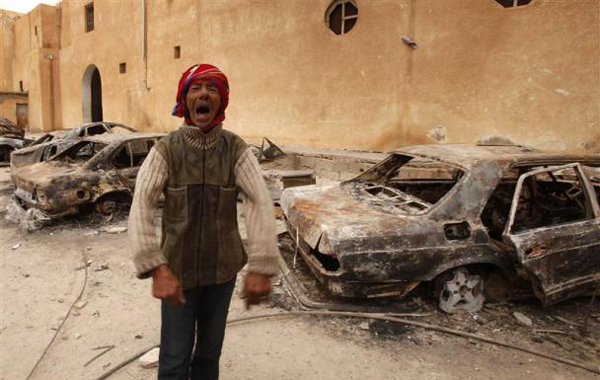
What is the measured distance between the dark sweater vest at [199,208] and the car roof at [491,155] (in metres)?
2.38

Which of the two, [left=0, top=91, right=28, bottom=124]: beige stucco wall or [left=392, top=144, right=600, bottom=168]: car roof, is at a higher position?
[left=0, top=91, right=28, bottom=124]: beige stucco wall

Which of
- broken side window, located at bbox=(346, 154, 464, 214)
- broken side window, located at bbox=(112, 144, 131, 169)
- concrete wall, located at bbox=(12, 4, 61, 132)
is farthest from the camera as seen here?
concrete wall, located at bbox=(12, 4, 61, 132)

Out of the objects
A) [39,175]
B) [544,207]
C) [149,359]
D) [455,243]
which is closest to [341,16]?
[544,207]

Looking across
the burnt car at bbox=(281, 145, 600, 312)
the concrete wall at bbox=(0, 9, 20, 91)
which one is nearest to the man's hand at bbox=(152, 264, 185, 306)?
the burnt car at bbox=(281, 145, 600, 312)

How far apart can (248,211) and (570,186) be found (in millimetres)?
4718

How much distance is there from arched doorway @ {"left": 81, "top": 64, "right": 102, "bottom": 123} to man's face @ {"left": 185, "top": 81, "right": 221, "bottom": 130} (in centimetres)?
2035

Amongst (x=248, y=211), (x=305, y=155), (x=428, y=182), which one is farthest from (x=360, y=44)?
(x=248, y=211)

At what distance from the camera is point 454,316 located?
3.45 metres

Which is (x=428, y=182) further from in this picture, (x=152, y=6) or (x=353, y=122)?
(x=152, y=6)

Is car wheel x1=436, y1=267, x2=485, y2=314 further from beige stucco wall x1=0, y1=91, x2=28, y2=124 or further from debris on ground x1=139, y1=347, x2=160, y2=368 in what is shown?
beige stucco wall x1=0, y1=91, x2=28, y2=124

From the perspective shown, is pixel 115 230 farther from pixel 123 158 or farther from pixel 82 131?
pixel 82 131

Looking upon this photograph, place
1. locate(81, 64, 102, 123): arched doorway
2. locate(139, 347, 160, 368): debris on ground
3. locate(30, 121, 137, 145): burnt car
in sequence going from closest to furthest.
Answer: locate(139, 347, 160, 368): debris on ground
locate(30, 121, 137, 145): burnt car
locate(81, 64, 102, 123): arched doorway

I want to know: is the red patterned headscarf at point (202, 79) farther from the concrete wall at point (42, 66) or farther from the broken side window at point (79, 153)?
the concrete wall at point (42, 66)

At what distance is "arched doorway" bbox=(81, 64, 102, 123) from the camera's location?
787 inches
